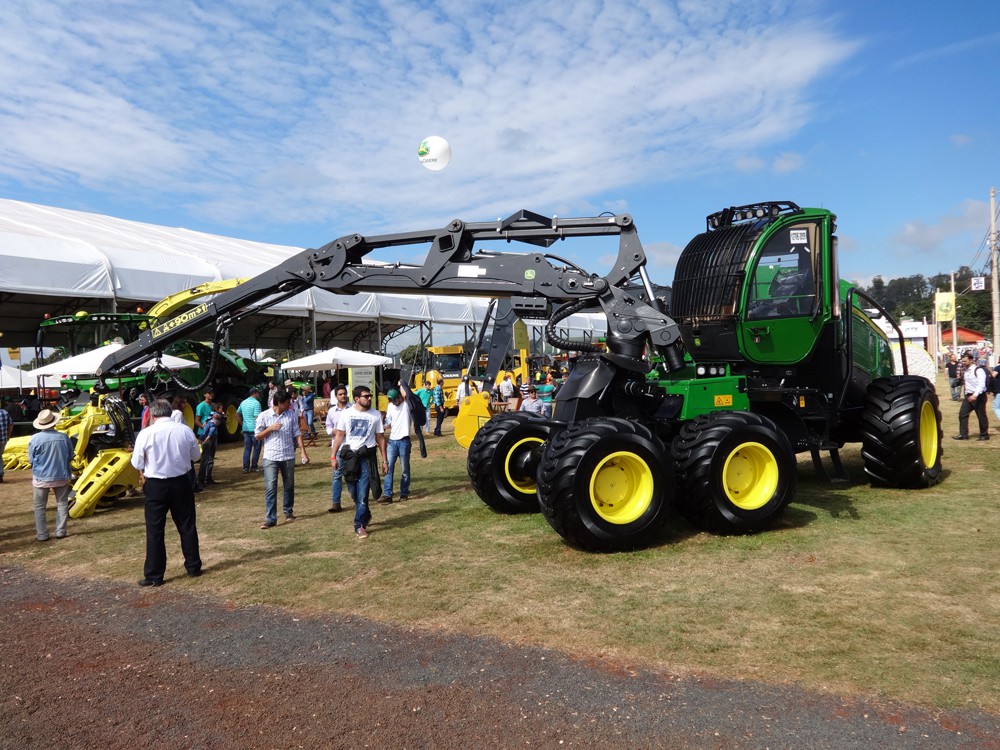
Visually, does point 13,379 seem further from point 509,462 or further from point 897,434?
point 897,434

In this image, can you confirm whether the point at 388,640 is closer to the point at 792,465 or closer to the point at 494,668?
the point at 494,668

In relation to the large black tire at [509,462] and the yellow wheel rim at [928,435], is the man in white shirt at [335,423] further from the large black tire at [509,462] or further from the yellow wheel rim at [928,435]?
the yellow wheel rim at [928,435]

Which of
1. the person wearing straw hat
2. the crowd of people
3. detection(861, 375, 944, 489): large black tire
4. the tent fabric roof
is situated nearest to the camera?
the crowd of people

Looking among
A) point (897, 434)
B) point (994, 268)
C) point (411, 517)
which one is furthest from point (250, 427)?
point (994, 268)

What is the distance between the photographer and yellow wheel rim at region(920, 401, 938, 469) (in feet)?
31.9

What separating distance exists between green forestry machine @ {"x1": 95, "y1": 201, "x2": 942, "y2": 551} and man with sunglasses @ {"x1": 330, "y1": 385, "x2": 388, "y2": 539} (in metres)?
1.18

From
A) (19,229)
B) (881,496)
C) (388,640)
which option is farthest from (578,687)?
(19,229)

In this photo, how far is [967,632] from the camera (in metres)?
Answer: 4.84

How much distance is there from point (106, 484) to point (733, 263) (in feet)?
27.8

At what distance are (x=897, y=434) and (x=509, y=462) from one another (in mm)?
4571

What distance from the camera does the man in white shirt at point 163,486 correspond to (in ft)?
22.0

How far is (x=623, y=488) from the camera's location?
706 cm

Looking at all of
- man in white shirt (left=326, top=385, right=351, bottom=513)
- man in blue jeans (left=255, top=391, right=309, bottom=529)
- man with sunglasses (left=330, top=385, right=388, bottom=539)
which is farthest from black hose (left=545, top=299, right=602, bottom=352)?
man in blue jeans (left=255, top=391, right=309, bottom=529)

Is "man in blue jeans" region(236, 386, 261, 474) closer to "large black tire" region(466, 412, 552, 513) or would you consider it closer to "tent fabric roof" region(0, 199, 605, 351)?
"large black tire" region(466, 412, 552, 513)
